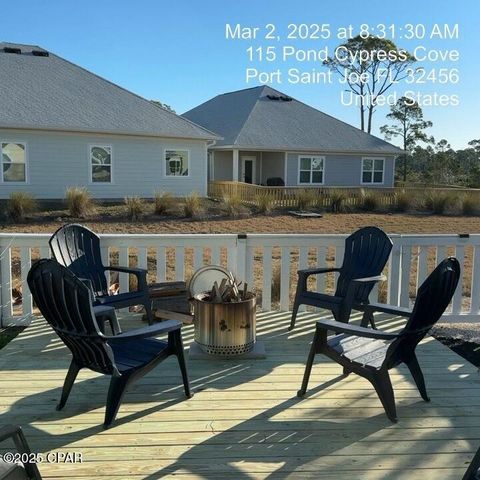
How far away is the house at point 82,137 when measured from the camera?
52.4 feet

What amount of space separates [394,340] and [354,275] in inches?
66.8

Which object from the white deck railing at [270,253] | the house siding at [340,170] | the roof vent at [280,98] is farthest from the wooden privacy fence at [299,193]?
the white deck railing at [270,253]

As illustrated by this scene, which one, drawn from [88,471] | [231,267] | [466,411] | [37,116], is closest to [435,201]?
[37,116]

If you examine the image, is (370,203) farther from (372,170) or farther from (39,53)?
(39,53)

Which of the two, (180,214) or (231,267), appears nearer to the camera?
(231,267)

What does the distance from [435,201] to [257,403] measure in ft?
58.0

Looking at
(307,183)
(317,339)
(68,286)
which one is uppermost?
(307,183)

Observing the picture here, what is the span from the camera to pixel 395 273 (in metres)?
4.82

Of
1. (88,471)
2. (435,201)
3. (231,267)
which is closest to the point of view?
(88,471)

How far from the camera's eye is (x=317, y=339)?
3.10 meters

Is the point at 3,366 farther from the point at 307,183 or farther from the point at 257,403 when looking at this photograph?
the point at 307,183

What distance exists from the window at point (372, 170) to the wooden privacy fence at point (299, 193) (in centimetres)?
372

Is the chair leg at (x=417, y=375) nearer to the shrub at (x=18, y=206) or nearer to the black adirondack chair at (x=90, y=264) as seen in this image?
the black adirondack chair at (x=90, y=264)

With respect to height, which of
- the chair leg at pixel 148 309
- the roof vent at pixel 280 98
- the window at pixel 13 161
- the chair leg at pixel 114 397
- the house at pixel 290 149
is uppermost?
the roof vent at pixel 280 98
